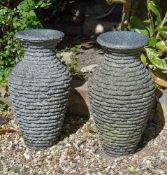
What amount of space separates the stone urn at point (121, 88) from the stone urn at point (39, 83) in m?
0.29

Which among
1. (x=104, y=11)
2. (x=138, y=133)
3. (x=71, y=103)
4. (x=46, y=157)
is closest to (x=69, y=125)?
(x=71, y=103)

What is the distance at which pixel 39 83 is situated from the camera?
12.8 feet

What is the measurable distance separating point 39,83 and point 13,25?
3.70 ft

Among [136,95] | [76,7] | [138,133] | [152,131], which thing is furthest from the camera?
[76,7]

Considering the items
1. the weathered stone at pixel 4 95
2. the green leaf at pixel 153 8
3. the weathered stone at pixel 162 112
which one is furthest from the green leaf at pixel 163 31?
the weathered stone at pixel 4 95

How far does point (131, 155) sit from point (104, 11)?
12.0ft

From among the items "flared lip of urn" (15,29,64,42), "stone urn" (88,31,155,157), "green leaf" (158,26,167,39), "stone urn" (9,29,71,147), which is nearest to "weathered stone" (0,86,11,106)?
"stone urn" (9,29,71,147)

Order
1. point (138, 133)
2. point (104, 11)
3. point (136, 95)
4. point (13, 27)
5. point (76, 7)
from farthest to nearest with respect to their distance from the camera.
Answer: point (104, 11)
point (76, 7)
point (13, 27)
point (138, 133)
point (136, 95)

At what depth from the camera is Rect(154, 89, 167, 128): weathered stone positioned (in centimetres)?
459

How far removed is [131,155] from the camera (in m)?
4.16

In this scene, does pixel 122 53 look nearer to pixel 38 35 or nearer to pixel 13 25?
pixel 38 35

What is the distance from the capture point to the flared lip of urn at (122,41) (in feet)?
11.9

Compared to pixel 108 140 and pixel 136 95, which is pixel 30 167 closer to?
pixel 108 140

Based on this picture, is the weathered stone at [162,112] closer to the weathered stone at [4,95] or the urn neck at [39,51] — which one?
the urn neck at [39,51]
